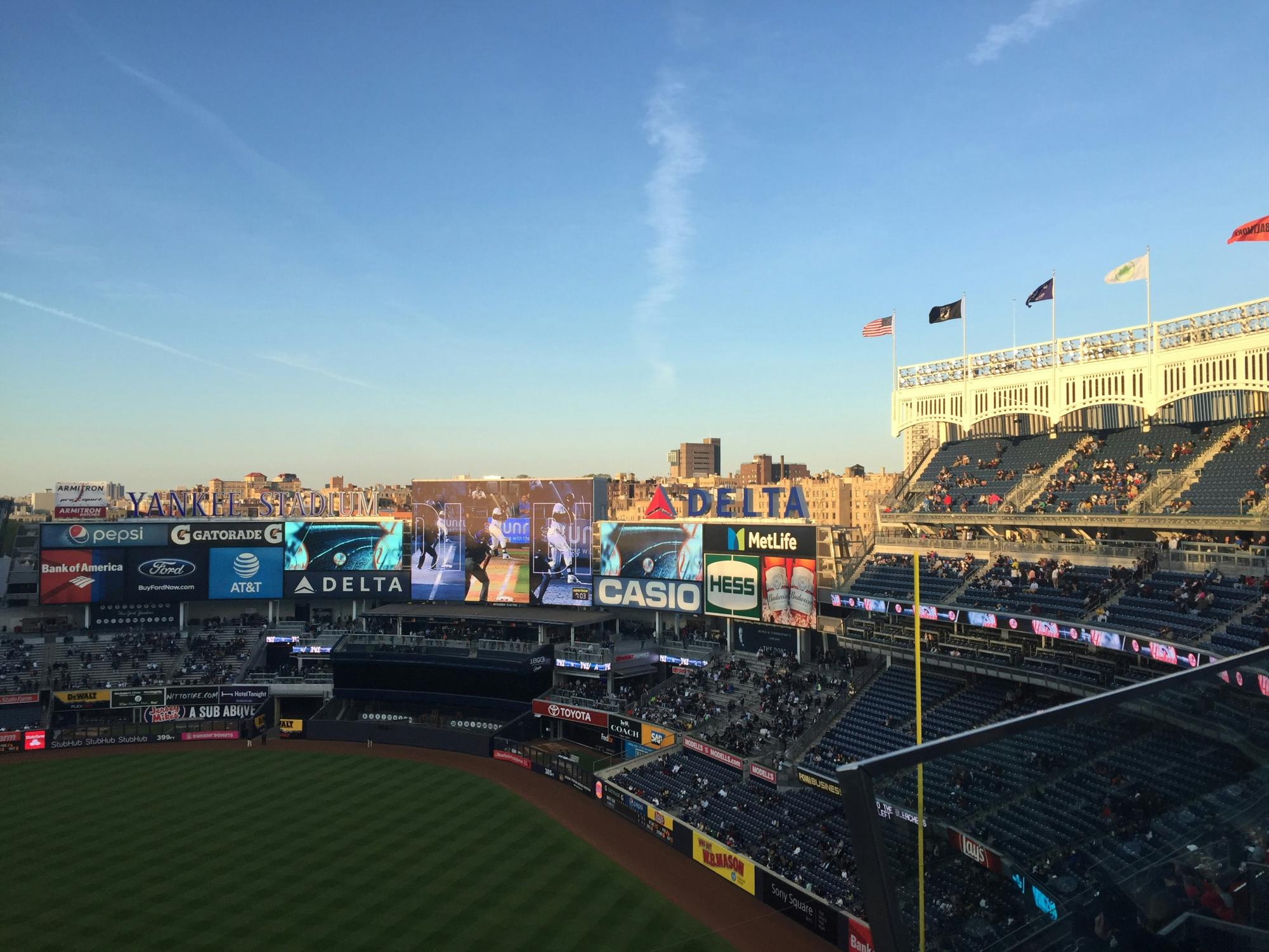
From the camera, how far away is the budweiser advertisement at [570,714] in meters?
43.5

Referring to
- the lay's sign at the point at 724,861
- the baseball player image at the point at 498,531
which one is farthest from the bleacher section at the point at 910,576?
the baseball player image at the point at 498,531

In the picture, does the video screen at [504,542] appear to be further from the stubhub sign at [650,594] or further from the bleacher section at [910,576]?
the bleacher section at [910,576]

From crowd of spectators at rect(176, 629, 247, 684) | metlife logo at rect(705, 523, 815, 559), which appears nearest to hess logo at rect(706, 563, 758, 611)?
metlife logo at rect(705, 523, 815, 559)

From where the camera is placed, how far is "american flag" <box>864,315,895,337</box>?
43719mm

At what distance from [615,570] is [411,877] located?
2454 centimetres

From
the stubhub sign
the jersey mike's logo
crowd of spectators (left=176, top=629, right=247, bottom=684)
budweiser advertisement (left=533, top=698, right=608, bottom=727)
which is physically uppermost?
the jersey mike's logo

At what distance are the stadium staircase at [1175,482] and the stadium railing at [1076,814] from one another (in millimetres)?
32096

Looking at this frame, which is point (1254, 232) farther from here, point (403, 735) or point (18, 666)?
point (18, 666)

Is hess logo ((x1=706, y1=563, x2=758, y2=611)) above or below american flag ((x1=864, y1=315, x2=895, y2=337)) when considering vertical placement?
below

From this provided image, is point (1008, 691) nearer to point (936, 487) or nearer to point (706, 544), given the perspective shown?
point (936, 487)

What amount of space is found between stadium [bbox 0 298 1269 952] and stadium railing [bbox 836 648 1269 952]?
2cm

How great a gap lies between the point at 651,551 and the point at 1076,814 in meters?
44.9

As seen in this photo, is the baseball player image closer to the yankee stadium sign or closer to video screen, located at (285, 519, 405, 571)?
video screen, located at (285, 519, 405, 571)

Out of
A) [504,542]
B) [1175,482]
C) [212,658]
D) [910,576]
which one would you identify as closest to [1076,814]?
[1175,482]
